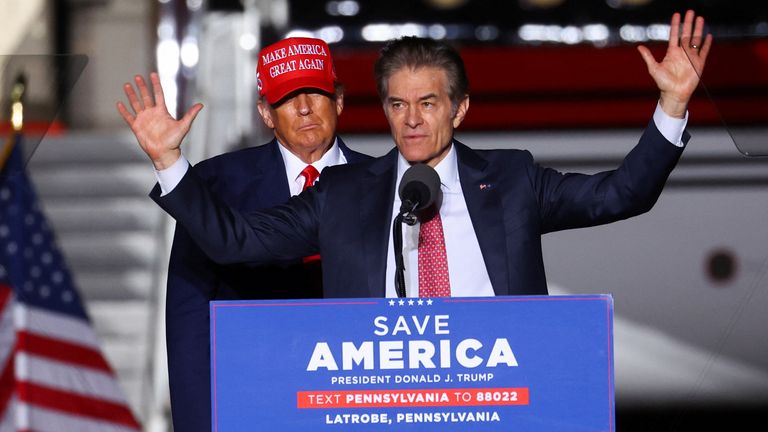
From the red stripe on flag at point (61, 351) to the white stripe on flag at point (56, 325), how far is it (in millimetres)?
22

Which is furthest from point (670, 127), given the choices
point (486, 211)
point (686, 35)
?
point (486, 211)

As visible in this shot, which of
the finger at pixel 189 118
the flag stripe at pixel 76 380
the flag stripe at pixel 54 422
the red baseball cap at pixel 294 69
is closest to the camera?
the finger at pixel 189 118

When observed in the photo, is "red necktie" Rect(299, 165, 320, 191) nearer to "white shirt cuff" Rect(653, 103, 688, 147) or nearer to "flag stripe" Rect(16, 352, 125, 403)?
"white shirt cuff" Rect(653, 103, 688, 147)

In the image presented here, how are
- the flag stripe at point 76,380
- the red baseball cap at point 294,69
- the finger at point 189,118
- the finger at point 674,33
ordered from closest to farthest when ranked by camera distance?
1. the finger at point 189,118
2. the finger at point 674,33
3. the red baseball cap at point 294,69
4. the flag stripe at point 76,380

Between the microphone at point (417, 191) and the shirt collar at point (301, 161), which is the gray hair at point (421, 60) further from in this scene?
the shirt collar at point (301, 161)

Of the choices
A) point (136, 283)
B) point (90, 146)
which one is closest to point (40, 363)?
point (136, 283)

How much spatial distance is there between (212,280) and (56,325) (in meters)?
2.97

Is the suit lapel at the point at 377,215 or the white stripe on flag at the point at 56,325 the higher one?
the white stripe on flag at the point at 56,325

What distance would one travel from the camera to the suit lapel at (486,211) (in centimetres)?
258

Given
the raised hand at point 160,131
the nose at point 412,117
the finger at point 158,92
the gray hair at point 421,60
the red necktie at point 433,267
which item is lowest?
the red necktie at point 433,267

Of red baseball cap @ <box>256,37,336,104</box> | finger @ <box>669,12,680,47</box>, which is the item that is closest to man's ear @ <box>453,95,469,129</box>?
finger @ <box>669,12,680,47</box>

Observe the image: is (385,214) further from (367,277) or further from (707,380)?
(707,380)

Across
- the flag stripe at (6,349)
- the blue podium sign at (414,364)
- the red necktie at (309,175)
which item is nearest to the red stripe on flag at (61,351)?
the flag stripe at (6,349)

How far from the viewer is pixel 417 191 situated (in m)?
2.36
